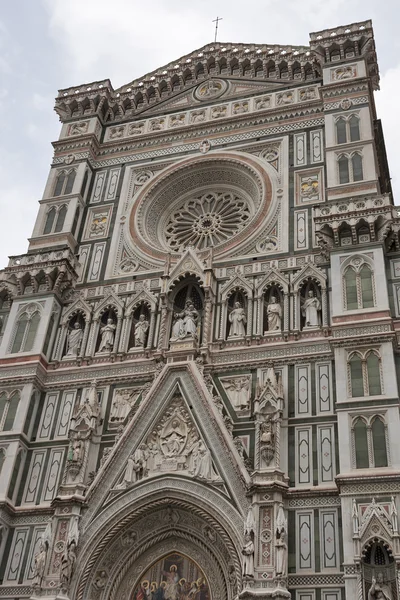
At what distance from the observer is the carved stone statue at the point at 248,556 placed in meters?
13.8

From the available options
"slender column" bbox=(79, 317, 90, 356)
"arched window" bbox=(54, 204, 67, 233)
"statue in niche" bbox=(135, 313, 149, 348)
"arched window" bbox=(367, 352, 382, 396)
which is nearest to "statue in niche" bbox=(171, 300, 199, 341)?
Result: "statue in niche" bbox=(135, 313, 149, 348)

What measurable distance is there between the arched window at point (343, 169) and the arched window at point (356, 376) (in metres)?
5.46

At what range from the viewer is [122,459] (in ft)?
54.0

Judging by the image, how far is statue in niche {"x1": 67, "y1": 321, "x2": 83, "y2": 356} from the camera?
19.2m

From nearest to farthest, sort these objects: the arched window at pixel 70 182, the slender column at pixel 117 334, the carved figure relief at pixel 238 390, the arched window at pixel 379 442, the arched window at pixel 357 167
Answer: the arched window at pixel 379 442
the carved figure relief at pixel 238 390
the slender column at pixel 117 334
the arched window at pixel 357 167
the arched window at pixel 70 182

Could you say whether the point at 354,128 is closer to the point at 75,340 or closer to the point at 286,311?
the point at 286,311

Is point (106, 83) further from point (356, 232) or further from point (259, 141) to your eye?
point (356, 232)

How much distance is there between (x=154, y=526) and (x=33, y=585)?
8.58 ft

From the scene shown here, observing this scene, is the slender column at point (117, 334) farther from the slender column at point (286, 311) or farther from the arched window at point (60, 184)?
the arched window at point (60, 184)

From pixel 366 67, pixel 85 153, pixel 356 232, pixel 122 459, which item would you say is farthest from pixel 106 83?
pixel 122 459

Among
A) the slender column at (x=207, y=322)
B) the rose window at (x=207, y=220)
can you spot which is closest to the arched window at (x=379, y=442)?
the slender column at (x=207, y=322)

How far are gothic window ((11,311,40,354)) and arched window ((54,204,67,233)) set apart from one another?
Answer: 3064 mm

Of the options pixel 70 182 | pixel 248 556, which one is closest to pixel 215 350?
pixel 248 556

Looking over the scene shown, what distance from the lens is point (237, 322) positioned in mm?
18172
